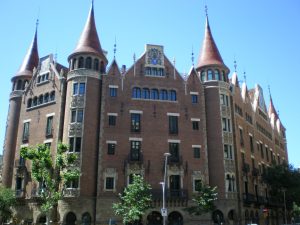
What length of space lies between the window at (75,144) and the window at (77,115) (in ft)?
7.34

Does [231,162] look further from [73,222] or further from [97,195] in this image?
[73,222]

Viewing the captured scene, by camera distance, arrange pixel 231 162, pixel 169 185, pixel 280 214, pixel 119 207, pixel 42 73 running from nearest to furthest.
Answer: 1. pixel 119 207
2. pixel 169 185
3. pixel 231 162
4. pixel 42 73
5. pixel 280 214

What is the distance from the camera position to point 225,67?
5066 centimetres

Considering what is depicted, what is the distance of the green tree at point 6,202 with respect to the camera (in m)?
42.8

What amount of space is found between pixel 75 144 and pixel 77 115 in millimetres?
3633

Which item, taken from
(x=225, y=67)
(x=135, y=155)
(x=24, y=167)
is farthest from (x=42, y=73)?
(x=225, y=67)

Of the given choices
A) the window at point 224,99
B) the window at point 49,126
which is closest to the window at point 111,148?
the window at point 49,126

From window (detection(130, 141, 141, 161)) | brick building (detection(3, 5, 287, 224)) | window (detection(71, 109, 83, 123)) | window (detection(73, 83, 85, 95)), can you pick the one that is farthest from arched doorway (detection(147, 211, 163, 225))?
window (detection(73, 83, 85, 95))

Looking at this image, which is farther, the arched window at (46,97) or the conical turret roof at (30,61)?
the conical turret roof at (30,61)

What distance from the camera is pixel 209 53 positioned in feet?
170

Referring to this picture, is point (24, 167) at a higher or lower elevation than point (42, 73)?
lower

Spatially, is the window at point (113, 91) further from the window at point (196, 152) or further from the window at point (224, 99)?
the window at point (224, 99)

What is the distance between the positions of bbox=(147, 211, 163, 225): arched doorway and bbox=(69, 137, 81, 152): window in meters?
11.5

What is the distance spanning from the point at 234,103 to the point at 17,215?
33.1m
